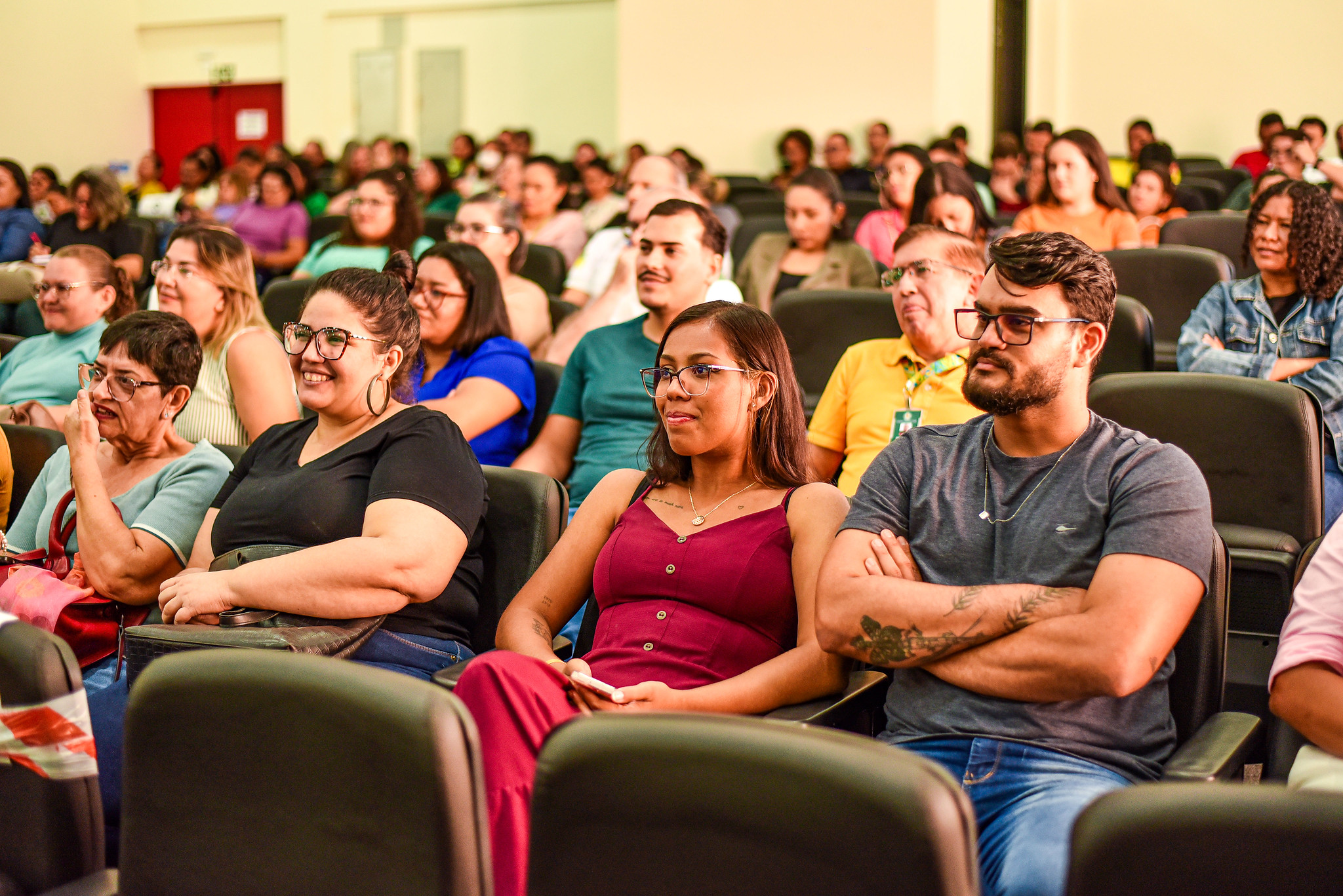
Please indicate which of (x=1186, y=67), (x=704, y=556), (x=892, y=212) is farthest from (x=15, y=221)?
(x=1186, y=67)

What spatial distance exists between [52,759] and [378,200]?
11.4ft

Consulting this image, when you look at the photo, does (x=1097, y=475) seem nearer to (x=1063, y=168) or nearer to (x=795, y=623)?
(x=795, y=623)

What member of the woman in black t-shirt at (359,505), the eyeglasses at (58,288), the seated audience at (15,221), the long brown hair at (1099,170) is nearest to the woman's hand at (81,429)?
the woman in black t-shirt at (359,505)

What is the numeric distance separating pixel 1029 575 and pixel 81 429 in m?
1.77

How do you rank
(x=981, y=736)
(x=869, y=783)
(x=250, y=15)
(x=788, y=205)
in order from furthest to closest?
(x=250, y=15) < (x=788, y=205) < (x=981, y=736) < (x=869, y=783)

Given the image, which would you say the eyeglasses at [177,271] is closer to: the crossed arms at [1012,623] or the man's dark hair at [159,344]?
the man's dark hair at [159,344]

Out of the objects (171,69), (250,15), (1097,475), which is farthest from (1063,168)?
(171,69)

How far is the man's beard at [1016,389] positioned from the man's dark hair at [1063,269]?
4.3 inches

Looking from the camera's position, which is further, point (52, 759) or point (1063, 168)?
point (1063, 168)

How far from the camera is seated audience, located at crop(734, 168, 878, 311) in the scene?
4348mm

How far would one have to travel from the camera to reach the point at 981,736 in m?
1.64

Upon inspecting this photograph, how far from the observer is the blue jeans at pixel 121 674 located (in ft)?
5.94

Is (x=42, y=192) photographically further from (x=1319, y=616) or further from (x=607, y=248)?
(x=1319, y=616)

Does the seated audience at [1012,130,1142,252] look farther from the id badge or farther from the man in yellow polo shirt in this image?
the id badge
